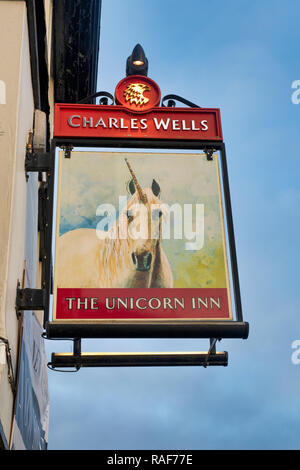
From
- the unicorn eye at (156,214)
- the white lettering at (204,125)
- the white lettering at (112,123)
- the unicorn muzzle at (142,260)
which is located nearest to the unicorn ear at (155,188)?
the unicorn eye at (156,214)

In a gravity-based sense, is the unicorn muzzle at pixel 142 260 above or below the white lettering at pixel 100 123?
below

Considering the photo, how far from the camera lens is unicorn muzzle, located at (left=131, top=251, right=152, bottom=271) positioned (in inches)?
223

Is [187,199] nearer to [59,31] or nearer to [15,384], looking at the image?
[15,384]

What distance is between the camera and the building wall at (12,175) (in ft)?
15.7

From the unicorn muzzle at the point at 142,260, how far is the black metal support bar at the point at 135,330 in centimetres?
65

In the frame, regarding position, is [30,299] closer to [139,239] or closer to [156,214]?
[139,239]

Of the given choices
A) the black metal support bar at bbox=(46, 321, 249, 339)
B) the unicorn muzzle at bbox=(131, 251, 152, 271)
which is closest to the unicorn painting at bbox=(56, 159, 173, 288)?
the unicorn muzzle at bbox=(131, 251, 152, 271)

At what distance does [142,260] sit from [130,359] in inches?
A: 39.2

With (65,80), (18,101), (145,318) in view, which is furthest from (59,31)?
(145,318)

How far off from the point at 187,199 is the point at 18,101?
81.0 inches

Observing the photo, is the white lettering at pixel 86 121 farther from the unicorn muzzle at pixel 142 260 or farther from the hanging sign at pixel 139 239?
the unicorn muzzle at pixel 142 260

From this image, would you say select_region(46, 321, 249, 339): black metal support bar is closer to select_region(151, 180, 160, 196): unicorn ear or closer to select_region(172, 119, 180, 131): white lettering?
select_region(151, 180, 160, 196): unicorn ear

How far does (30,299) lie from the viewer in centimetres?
546

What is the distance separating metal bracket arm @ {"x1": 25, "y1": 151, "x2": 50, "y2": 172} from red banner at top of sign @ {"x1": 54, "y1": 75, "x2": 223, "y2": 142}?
14.7 inches
